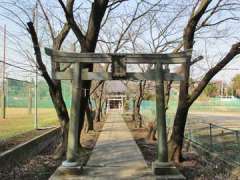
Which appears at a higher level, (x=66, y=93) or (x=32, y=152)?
(x=66, y=93)

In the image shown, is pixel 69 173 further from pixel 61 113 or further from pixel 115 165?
pixel 61 113

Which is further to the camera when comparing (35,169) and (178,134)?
(178,134)

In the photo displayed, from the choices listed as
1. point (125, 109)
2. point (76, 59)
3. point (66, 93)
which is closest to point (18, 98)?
point (66, 93)

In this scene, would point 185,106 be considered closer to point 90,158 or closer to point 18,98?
point 90,158

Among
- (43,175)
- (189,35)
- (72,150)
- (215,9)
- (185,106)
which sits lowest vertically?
(43,175)

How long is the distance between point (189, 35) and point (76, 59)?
3.73 m

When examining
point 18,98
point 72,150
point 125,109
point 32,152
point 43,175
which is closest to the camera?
point 72,150

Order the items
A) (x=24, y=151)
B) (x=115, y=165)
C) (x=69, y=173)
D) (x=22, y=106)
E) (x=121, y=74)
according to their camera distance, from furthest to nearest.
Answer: (x=22, y=106) < (x=24, y=151) < (x=115, y=165) < (x=121, y=74) < (x=69, y=173)

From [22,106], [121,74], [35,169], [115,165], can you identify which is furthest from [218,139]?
[22,106]

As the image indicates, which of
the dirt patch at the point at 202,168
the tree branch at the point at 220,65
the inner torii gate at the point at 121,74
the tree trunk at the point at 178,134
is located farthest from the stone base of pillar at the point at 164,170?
the tree branch at the point at 220,65

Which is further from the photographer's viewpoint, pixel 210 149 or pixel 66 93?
pixel 66 93

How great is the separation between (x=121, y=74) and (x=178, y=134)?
3.19m

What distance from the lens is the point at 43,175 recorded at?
9977mm

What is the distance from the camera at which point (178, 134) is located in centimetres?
1154
